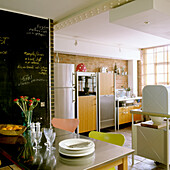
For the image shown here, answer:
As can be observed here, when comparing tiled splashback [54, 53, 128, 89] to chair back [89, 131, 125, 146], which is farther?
tiled splashback [54, 53, 128, 89]

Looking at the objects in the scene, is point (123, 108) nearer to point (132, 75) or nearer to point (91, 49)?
point (132, 75)

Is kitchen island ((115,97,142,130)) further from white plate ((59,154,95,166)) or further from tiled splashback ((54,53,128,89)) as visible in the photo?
white plate ((59,154,95,166))

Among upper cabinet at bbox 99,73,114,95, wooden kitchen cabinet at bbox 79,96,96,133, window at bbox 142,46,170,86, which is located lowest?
wooden kitchen cabinet at bbox 79,96,96,133

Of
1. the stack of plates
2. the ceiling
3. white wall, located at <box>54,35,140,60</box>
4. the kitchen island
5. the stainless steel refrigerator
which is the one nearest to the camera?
the stack of plates

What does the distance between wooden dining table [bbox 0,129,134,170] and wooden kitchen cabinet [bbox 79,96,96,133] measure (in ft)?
11.0

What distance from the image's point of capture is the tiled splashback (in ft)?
18.7

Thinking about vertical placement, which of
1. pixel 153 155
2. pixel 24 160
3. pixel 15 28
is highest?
pixel 15 28

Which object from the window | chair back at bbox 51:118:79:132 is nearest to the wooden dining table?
chair back at bbox 51:118:79:132

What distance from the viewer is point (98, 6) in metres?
2.78

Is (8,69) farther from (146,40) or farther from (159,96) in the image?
(146,40)

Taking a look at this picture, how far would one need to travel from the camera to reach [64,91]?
187 inches

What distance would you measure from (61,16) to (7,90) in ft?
5.07

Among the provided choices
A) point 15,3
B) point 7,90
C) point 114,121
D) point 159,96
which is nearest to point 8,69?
point 7,90

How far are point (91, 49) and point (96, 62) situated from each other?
0.77 meters
